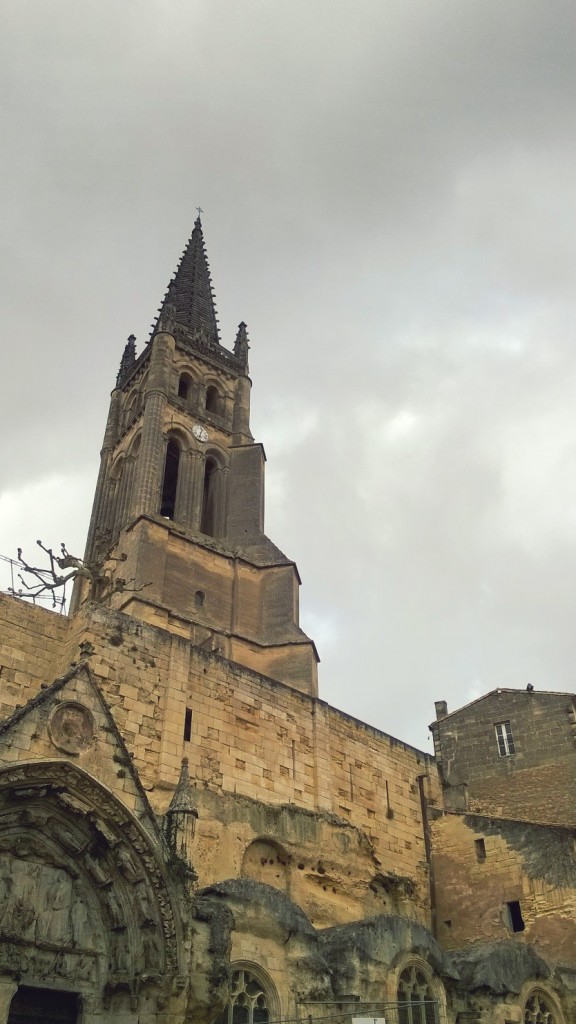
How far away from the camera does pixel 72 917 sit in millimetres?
11703

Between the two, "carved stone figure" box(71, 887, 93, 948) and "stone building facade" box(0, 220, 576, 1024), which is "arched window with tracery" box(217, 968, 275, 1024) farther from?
"carved stone figure" box(71, 887, 93, 948)

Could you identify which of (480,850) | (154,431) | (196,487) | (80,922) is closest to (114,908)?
(80,922)

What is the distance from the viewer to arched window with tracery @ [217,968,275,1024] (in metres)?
11.7

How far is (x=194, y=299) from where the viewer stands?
40062 mm

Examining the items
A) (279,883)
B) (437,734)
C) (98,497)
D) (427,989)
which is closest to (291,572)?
(437,734)

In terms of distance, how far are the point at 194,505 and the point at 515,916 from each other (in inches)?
666

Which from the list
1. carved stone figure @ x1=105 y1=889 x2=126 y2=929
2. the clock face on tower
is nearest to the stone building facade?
carved stone figure @ x1=105 y1=889 x2=126 y2=929

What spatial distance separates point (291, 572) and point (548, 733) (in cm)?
947

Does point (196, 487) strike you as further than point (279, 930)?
Yes

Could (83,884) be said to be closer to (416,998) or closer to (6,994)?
(6,994)

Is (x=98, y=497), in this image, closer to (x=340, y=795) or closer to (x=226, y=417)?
(x=226, y=417)

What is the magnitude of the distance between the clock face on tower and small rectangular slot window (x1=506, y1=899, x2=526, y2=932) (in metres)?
19.5

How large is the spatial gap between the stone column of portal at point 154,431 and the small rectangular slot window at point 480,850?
13752mm

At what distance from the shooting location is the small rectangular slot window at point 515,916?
18.5 meters
